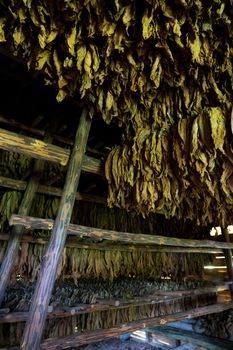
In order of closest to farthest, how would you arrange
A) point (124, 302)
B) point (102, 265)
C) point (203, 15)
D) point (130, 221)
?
point (203, 15) < point (124, 302) < point (102, 265) < point (130, 221)

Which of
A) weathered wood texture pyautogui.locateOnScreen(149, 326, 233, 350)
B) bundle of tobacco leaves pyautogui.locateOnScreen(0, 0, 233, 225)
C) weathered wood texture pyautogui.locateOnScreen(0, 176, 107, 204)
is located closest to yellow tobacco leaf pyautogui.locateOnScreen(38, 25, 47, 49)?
bundle of tobacco leaves pyautogui.locateOnScreen(0, 0, 233, 225)

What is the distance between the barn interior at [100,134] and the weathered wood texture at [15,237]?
0.6 inches

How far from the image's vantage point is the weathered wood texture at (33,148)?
6.66 feet

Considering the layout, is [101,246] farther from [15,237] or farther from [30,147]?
[30,147]

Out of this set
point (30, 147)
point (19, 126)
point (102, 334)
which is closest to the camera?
point (30, 147)

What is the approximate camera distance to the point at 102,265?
4664 mm

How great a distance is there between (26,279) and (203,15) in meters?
4.07

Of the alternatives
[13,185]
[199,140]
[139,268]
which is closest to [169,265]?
[139,268]

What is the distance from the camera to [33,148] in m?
2.17

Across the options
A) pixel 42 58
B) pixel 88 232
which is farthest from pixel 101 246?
pixel 42 58

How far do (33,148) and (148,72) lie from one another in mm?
1216

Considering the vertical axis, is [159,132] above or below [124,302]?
above

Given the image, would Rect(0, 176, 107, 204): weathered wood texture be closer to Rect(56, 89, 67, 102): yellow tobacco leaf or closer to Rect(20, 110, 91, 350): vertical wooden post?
Rect(20, 110, 91, 350): vertical wooden post

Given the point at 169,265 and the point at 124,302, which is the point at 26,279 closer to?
the point at 124,302
